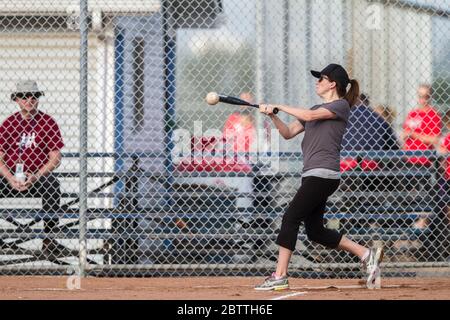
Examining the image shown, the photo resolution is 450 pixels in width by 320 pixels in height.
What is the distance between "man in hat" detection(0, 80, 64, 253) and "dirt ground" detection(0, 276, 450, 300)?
870mm

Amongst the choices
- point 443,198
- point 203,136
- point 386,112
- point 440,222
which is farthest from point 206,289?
point 386,112

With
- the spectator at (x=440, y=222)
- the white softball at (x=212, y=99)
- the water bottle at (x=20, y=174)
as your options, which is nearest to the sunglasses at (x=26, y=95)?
the water bottle at (x=20, y=174)

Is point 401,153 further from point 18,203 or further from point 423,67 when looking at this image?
point 18,203

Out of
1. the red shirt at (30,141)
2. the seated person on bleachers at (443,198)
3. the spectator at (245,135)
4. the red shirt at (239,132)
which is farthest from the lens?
the red shirt at (239,132)

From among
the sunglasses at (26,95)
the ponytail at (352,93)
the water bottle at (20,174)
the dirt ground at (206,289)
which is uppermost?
the sunglasses at (26,95)

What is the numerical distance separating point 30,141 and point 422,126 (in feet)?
13.2

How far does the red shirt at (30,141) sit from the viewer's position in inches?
443

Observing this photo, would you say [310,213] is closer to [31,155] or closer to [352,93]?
[352,93]

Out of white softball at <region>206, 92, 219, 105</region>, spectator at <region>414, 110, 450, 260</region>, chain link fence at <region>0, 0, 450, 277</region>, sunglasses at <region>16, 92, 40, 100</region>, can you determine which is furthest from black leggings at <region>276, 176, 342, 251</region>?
sunglasses at <region>16, 92, 40, 100</region>

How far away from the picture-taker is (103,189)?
11.9 m

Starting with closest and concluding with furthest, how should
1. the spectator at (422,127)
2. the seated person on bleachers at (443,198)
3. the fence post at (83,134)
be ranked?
the fence post at (83,134) → the seated person on bleachers at (443,198) → the spectator at (422,127)

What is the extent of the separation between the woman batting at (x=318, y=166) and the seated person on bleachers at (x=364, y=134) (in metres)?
2.28

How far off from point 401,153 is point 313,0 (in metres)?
2.27

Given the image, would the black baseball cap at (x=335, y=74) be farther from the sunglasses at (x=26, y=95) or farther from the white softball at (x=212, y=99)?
the sunglasses at (x=26, y=95)
